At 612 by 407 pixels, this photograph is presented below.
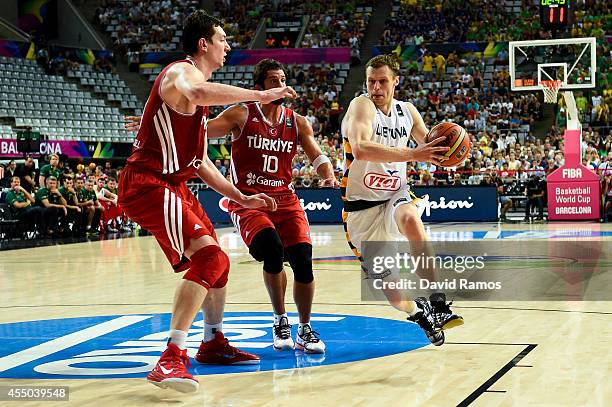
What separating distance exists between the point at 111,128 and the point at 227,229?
11.8 m

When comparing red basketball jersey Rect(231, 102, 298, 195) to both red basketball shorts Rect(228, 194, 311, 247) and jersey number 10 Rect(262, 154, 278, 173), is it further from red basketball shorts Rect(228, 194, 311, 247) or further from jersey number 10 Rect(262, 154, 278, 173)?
red basketball shorts Rect(228, 194, 311, 247)

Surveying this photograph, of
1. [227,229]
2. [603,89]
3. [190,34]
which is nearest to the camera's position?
[190,34]

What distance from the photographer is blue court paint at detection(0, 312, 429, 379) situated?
5492 mm

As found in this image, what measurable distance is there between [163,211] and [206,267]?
0.39 m

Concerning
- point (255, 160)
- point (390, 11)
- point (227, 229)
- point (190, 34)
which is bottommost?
point (227, 229)

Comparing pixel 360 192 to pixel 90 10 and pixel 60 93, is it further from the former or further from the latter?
pixel 90 10

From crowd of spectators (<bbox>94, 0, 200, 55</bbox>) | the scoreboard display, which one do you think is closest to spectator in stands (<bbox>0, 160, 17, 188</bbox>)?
the scoreboard display

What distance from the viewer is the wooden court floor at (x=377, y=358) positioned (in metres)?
4.61

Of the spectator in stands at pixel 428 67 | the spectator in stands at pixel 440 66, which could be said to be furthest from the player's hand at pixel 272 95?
the spectator in stands at pixel 428 67

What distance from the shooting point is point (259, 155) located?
6.48 m

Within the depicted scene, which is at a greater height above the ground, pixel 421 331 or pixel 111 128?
pixel 111 128

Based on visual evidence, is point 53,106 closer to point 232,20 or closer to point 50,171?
point 232,20

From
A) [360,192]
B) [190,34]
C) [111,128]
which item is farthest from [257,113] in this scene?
[111,128]

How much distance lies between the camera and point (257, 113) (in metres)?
6.51
